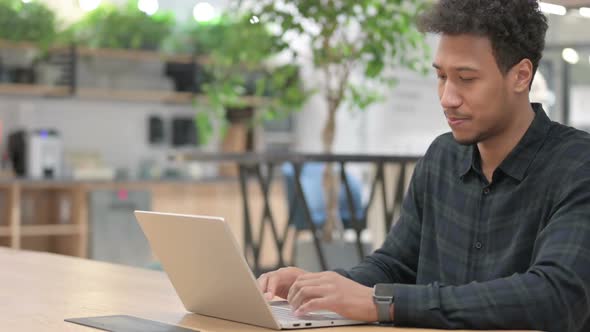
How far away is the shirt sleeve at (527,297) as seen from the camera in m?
1.52

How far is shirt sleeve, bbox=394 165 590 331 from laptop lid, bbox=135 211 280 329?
0.22m

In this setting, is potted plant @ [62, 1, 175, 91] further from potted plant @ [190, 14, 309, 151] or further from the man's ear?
the man's ear

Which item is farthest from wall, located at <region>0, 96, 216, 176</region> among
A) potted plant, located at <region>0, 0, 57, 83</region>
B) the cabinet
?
the cabinet

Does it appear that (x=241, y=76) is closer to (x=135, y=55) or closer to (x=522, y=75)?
(x=135, y=55)

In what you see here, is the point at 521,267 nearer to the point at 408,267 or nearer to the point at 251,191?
the point at 408,267

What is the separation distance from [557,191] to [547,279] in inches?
7.3

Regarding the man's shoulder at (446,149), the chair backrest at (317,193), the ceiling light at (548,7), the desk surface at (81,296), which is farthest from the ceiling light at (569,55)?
the man's shoulder at (446,149)

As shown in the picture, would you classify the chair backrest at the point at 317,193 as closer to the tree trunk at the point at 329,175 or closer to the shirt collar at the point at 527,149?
the tree trunk at the point at 329,175

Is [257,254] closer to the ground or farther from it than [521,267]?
closer to the ground

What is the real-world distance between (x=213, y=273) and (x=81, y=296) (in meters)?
0.44

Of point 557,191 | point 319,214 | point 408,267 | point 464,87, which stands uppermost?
point 464,87

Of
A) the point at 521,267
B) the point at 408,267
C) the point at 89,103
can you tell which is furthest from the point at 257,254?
the point at 89,103

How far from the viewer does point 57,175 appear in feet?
26.1

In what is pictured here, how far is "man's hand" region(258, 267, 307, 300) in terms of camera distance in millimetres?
1757
